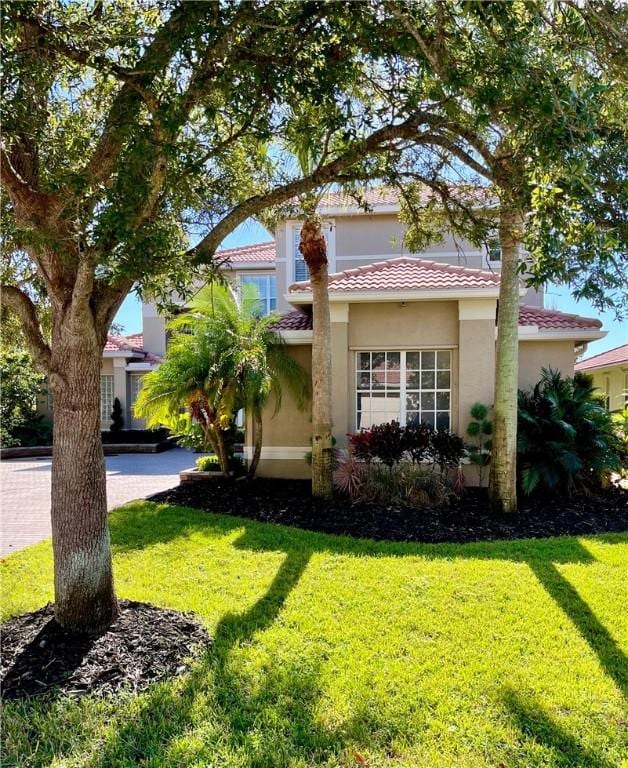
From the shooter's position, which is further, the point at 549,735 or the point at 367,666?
the point at 367,666

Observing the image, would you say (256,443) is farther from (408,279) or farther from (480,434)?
(408,279)

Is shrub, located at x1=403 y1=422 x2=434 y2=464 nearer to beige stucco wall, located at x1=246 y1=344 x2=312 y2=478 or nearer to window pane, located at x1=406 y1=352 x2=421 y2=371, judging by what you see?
window pane, located at x1=406 y1=352 x2=421 y2=371

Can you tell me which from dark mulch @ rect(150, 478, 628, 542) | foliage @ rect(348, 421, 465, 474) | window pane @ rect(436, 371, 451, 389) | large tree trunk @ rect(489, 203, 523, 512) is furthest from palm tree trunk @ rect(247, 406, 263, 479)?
large tree trunk @ rect(489, 203, 523, 512)

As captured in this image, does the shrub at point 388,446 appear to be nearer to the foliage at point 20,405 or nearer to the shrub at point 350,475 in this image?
the shrub at point 350,475

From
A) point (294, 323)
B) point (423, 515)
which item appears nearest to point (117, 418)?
point (294, 323)

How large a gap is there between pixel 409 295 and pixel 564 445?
14.8ft

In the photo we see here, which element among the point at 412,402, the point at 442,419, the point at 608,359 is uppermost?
the point at 608,359

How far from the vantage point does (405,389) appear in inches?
468

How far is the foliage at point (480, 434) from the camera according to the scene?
35.7 ft

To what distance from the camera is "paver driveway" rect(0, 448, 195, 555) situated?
9.12 meters

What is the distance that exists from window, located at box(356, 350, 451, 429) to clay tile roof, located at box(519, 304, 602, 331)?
2.45m

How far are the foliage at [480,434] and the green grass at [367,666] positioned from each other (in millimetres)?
3591

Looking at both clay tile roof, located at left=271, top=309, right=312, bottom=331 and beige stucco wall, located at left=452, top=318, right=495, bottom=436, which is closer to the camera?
beige stucco wall, located at left=452, top=318, right=495, bottom=436

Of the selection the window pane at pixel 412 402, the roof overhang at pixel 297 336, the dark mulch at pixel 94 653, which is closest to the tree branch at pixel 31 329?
the dark mulch at pixel 94 653
